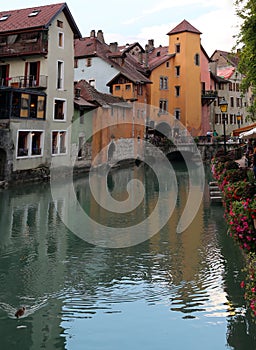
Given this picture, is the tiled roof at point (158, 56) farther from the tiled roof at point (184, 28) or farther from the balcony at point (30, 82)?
the balcony at point (30, 82)

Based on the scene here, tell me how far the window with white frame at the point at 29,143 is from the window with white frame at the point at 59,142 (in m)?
1.78

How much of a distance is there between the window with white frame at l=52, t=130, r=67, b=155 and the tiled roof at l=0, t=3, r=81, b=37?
28.1 feet

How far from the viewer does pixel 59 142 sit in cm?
3512

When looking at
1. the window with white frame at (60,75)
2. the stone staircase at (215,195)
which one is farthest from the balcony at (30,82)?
the stone staircase at (215,195)

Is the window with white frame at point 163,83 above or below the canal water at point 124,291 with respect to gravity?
above

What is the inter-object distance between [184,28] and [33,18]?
28593mm

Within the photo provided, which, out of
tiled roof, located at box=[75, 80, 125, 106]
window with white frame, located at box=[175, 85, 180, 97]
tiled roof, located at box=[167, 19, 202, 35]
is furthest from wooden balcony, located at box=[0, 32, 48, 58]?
tiled roof, located at box=[167, 19, 202, 35]

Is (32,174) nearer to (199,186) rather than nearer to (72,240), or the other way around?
(199,186)

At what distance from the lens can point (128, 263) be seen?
12.0 meters

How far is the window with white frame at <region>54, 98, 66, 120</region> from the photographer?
34.3 m

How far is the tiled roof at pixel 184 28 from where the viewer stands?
184 feet

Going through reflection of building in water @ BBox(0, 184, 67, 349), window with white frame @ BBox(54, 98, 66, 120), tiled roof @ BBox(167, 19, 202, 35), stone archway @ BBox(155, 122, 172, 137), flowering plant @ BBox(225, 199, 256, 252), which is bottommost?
reflection of building in water @ BBox(0, 184, 67, 349)

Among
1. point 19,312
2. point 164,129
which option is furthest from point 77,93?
point 19,312

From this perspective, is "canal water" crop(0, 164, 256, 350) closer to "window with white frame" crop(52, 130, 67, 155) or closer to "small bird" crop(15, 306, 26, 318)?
"small bird" crop(15, 306, 26, 318)
